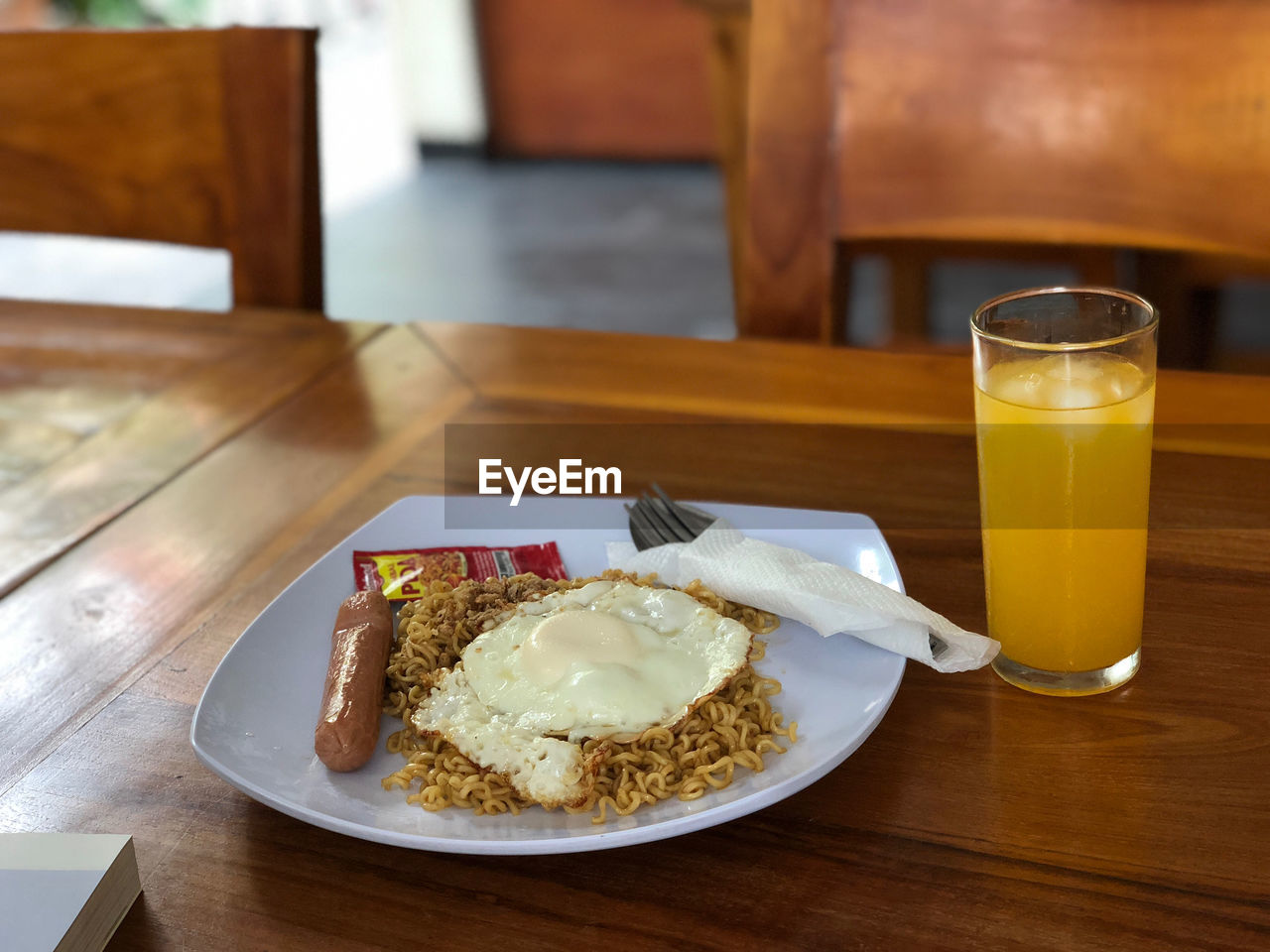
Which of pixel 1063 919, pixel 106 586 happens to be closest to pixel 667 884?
pixel 1063 919

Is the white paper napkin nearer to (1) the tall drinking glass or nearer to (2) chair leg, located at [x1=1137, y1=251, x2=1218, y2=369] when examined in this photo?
(1) the tall drinking glass

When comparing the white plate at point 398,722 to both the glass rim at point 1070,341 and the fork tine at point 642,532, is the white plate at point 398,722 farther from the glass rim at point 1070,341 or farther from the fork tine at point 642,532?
the glass rim at point 1070,341

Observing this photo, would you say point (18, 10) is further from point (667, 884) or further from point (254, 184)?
point (667, 884)

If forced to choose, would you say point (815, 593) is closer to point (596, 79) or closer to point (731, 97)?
point (731, 97)

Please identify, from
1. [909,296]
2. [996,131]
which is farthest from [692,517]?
[909,296]

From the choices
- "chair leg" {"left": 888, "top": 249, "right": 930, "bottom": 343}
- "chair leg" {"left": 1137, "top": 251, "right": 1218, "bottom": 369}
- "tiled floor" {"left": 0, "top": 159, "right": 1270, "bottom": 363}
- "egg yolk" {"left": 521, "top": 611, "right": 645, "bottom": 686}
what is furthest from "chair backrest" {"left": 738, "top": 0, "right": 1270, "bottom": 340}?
"tiled floor" {"left": 0, "top": 159, "right": 1270, "bottom": 363}

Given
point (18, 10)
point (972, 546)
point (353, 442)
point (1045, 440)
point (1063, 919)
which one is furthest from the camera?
point (18, 10)

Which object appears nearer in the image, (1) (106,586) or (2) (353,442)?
(1) (106,586)

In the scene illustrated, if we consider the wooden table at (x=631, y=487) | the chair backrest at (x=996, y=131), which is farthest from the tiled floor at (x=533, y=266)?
the wooden table at (x=631, y=487)
